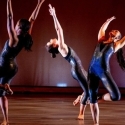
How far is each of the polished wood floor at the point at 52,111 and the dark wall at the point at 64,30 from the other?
72 cm

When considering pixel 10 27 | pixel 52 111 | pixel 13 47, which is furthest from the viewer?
pixel 52 111

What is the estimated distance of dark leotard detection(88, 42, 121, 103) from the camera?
15.0 feet

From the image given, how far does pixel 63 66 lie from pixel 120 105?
2.29 m

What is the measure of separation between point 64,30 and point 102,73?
489 centimetres

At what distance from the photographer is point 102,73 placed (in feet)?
15.2

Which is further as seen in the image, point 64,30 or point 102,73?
point 64,30

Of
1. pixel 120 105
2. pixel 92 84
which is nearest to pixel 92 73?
pixel 92 84

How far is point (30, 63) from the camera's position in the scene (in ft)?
31.2

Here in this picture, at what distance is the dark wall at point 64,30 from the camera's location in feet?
30.5

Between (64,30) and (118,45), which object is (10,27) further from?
A: (64,30)

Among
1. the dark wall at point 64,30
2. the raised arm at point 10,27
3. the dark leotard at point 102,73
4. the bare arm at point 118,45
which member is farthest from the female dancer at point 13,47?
the dark wall at point 64,30

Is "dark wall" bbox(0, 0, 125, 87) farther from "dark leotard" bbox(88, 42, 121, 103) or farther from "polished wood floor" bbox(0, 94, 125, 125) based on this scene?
"dark leotard" bbox(88, 42, 121, 103)

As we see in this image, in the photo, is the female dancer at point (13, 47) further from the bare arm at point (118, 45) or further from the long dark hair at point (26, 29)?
the bare arm at point (118, 45)

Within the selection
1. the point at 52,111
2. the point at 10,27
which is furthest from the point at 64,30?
the point at 10,27
